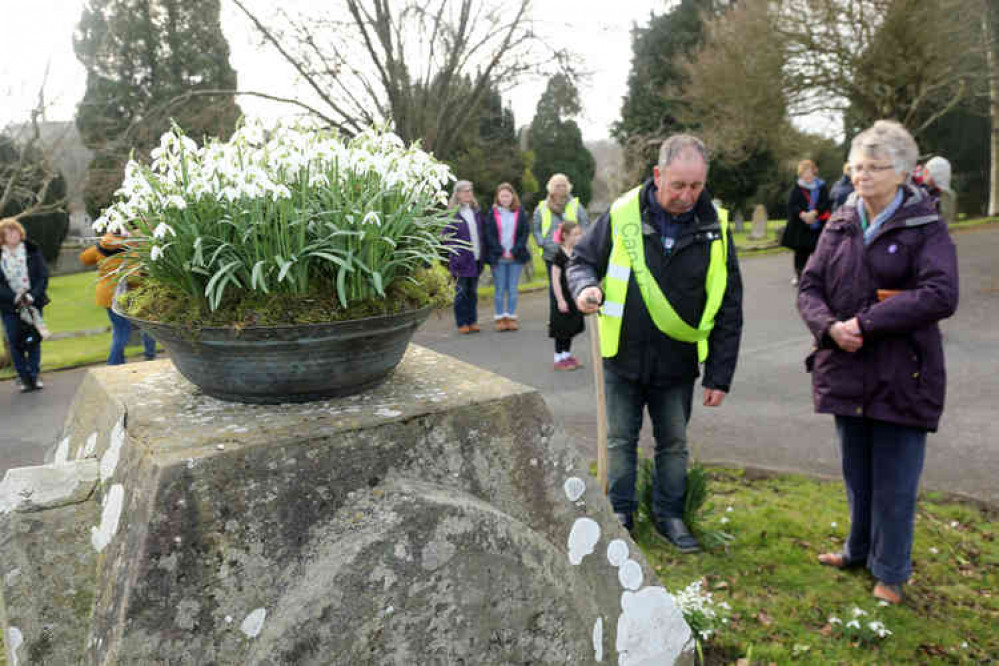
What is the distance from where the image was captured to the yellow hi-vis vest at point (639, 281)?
318cm

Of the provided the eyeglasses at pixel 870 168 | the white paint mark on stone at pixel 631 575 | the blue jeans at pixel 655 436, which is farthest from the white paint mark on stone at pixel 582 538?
the eyeglasses at pixel 870 168

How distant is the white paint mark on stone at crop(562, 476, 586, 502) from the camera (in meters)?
2.09

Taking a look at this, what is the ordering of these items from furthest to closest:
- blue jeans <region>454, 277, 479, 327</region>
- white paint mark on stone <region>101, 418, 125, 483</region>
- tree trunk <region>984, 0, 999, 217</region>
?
tree trunk <region>984, 0, 999, 217</region> < blue jeans <region>454, 277, 479, 327</region> < white paint mark on stone <region>101, 418, 125, 483</region>

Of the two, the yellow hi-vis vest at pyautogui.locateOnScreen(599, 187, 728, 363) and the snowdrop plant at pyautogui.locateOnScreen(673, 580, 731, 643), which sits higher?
the yellow hi-vis vest at pyautogui.locateOnScreen(599, 187, 728, 363)

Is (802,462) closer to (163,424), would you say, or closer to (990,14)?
(163,424)

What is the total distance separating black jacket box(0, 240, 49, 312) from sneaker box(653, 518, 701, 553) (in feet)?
21.7

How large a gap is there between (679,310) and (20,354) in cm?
716

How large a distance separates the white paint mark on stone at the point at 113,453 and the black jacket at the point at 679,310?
1.95 metres

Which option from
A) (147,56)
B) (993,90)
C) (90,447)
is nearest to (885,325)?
(90,447)

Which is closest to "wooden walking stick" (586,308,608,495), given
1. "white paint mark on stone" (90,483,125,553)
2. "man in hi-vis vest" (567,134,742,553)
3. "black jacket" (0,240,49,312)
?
"man in hi-vis vest" (567,134,742,553)

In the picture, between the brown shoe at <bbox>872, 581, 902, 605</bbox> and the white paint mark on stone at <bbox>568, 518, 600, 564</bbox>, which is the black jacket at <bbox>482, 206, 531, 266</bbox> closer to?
the brown shoe at <bbox>872, 581, 902, 605</bbox>

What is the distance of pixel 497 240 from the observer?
30.3 ft

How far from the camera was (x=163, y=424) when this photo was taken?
5.90 ft

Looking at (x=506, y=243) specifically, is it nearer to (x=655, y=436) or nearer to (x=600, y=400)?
(x=655, y=436)
